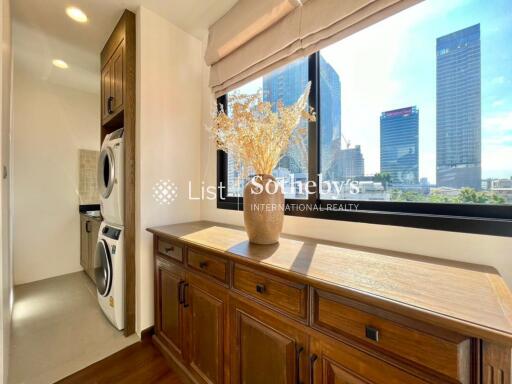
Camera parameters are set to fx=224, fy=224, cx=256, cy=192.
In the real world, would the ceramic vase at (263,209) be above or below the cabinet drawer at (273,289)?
above

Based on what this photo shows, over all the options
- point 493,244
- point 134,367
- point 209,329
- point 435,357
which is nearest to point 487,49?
point 493,244

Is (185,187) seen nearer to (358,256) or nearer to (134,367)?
(134,367)

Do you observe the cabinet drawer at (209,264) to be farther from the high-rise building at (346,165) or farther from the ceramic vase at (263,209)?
the high-rise building at (346,165)

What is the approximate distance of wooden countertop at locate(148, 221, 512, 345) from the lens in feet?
1.73

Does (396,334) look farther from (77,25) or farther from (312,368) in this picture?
(77,25)

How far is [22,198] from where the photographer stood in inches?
111

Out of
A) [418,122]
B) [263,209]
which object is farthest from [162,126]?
[418,122]

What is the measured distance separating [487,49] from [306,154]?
92 centimetres

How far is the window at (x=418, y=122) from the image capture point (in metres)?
0.94

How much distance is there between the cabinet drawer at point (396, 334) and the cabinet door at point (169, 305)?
Answer: 941mm

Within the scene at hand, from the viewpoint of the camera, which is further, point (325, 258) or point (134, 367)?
point (134, 367)

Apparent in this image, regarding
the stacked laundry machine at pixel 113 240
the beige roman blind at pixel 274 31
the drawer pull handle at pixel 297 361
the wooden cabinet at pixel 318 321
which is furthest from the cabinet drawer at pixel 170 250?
the beige roman blind at pixel 274 31

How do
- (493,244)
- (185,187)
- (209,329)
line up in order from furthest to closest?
(185,187)
(209,329)
(493,244)

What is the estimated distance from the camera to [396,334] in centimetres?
61
